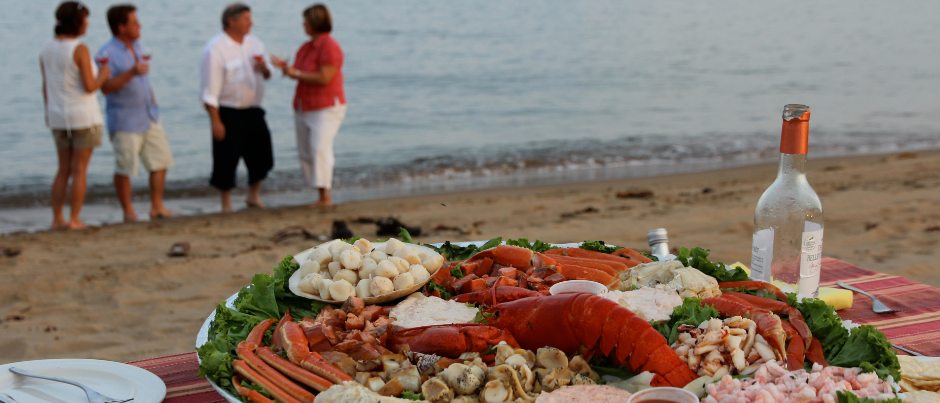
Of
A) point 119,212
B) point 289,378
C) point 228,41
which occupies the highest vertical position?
point 228,41

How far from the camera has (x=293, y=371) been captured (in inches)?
70.6

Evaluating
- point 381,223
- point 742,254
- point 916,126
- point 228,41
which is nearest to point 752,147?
point 916,126

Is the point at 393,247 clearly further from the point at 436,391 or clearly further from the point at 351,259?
the point at 436,391

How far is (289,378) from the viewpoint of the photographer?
5.90 ft

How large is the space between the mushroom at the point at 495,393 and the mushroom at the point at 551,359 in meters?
0.20

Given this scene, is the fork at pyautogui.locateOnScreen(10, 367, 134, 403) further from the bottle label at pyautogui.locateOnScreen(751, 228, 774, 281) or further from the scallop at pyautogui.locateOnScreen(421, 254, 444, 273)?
the bottle label at pyautogui.locateOnScreen(751, 228, 774, 281)

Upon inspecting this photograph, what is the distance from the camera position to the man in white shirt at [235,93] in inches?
308

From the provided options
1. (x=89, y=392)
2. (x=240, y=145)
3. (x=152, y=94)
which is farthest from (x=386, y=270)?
(x=152, y=94)

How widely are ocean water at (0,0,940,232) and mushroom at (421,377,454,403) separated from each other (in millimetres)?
9389

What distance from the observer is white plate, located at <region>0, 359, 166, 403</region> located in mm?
1823

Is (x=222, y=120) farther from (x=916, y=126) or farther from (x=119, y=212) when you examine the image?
(x=916, y=126)

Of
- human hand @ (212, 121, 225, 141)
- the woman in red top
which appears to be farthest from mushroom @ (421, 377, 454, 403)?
human hand @ (212, 121, 225, 141)

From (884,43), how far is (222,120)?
29114mm

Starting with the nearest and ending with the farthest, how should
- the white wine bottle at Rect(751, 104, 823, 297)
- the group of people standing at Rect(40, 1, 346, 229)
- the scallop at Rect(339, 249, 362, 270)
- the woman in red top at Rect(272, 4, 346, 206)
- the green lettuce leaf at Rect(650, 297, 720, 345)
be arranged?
the green lettuce leaf at Rect(650, 297, 720, 345)
the white wine bottle at Rect(751, 104, 823, 297)
the scallop at Rect(339, 249, 362, 270)
the group of people standing at Rect(40, 1, 346, 229)
the woman in red top at Rect(272, 4, 346, 206)
